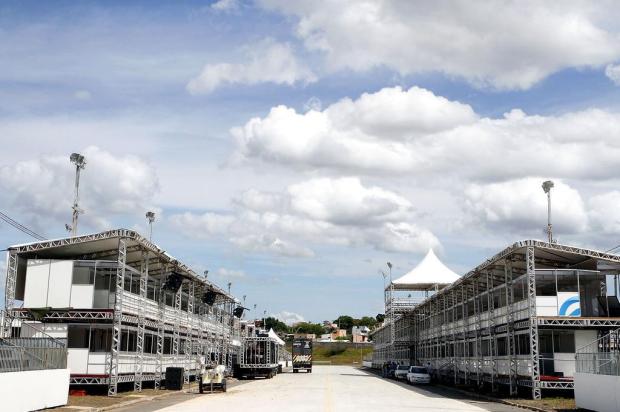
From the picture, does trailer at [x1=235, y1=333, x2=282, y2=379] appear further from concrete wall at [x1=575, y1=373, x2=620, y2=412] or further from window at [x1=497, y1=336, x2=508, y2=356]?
concrete wall at [x1=575, y1=373, x2=620, y2=412]

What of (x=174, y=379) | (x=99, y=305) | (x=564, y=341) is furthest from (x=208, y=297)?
(x=564, y=341)

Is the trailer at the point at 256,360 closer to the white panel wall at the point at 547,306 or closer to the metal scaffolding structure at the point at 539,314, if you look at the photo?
the metal scaffolding structure at the point at 539,314

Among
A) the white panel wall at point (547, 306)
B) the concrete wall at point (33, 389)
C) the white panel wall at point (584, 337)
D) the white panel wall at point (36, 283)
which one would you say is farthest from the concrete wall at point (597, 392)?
the white panel wall at point (36, 283)

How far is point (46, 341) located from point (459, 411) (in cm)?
1570

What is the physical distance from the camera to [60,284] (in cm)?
3734

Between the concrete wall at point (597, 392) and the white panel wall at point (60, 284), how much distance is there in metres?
23.8

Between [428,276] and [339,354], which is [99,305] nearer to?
[428,276]

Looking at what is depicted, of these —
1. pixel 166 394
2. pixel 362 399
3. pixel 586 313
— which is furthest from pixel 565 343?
pixel 166 394

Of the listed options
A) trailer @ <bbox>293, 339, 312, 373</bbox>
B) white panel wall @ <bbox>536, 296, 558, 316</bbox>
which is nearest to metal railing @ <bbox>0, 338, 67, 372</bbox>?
white panel wall @ <bbox>536, 296, 558, 316</bbox>

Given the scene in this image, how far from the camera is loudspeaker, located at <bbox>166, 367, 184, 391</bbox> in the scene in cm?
4319

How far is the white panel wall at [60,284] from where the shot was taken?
122 feet

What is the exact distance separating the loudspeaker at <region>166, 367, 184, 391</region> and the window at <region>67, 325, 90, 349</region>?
6.38 meters

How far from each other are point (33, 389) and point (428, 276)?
58127mm

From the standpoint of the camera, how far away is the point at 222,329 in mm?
75438
